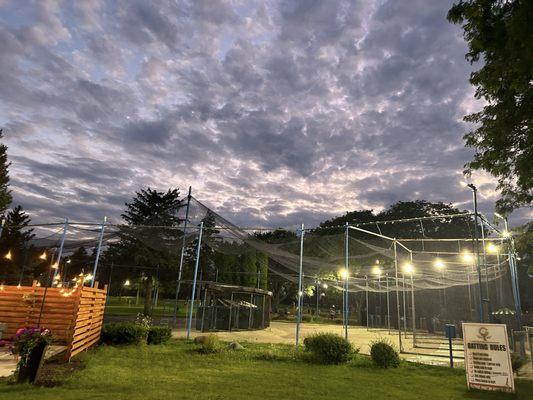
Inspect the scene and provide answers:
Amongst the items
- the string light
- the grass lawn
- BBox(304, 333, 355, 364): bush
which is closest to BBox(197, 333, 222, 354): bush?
the grass lawn

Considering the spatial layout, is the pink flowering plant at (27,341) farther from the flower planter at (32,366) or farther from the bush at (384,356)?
the bush at (384,356)

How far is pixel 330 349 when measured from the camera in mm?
10219

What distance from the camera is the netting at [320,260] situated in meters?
14.5

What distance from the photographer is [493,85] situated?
739cm

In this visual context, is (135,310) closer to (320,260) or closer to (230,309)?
(230,309)

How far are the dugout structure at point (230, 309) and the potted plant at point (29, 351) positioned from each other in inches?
458

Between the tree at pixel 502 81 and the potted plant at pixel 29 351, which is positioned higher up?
the tree at pixel 502 81

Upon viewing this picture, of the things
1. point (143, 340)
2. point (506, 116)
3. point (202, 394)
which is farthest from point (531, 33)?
point (143, 340)

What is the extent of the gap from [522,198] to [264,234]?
3799cm

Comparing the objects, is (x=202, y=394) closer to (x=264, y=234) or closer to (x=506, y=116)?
(x=506, y=116)

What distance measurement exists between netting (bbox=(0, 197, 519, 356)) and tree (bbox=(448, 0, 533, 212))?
2.24 meters

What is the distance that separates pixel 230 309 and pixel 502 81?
15.9 m

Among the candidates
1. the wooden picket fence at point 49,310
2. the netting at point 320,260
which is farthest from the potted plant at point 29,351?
the wooden picket fence at point 49,310

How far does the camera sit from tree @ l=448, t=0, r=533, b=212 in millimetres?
6289
